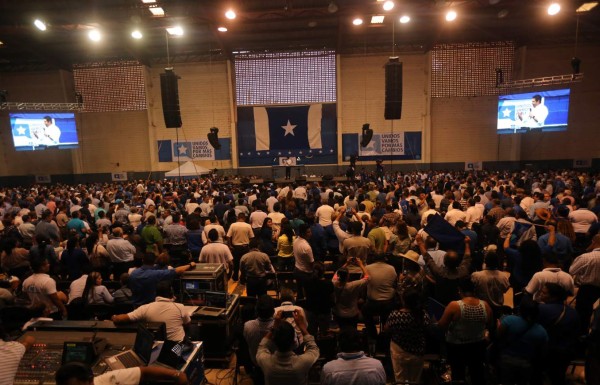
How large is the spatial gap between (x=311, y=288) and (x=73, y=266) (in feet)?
11.5

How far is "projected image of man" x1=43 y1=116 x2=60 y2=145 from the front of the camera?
17.8m

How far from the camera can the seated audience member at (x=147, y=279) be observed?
3881 mm

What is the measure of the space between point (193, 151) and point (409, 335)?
18.2m

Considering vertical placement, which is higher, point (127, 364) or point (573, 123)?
point (573, 123)

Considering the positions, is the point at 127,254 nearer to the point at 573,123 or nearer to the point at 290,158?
the point at 290,158

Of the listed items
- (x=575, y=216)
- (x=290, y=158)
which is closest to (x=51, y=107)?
(x=290, y=158)

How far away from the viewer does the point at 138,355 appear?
2344 millimetres

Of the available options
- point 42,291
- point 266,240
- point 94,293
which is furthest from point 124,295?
point 266,240

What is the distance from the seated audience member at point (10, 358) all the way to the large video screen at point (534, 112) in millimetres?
18455

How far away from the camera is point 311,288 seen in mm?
3730

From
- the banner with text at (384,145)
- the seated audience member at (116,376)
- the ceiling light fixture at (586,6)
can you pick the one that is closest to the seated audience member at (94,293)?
the seated audience member at (116,376)

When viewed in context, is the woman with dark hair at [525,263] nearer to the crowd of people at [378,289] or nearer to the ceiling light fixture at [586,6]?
the crowd of people at [378,289]

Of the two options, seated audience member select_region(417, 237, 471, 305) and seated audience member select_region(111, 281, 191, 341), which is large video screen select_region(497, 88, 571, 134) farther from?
seated audience member select_region(111, 281, 191, 341)

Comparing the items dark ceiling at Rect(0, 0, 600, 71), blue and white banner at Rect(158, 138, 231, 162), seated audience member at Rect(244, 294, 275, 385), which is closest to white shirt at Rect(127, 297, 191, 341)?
seated audience member at Rect(244, 294, 275, 385)
